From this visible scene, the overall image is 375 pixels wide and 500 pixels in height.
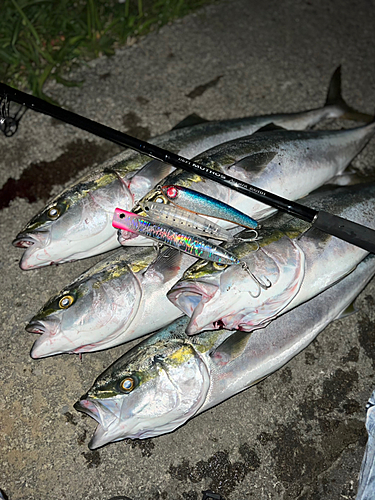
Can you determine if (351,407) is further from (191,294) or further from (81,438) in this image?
(81,438)

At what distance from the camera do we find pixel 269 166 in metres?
2.90

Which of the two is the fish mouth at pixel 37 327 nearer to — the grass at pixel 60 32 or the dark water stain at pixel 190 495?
the dark water stain at pixel 190 495

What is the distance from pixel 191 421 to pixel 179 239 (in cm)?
119

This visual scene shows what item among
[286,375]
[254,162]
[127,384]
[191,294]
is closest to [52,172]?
[254,162]

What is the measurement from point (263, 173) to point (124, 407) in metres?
1.71

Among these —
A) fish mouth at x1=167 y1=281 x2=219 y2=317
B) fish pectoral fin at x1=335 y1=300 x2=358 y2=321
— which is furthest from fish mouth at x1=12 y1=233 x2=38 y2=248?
fish pectoral fin at x1=335 y1=300 x2=358 y2=321

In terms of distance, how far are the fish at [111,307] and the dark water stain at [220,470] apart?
87 cm

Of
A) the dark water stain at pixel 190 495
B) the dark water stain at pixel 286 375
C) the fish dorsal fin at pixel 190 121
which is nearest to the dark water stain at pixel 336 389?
the dark water stain at pixel 286 375

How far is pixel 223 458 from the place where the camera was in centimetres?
264

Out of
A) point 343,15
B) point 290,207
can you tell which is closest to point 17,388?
point 290,207

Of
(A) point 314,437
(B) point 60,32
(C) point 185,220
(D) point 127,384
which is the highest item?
(B) point 60,32

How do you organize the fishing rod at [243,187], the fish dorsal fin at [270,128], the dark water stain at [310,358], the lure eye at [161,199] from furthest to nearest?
the fish dorsal fin at [270,128] → the dark water stain at [310,358] → the lure eye at [161,199] → the fishing rod at [243,187]

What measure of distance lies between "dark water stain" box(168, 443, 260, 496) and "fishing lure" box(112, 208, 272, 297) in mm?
1126

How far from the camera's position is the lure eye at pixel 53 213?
2797 millimetres
